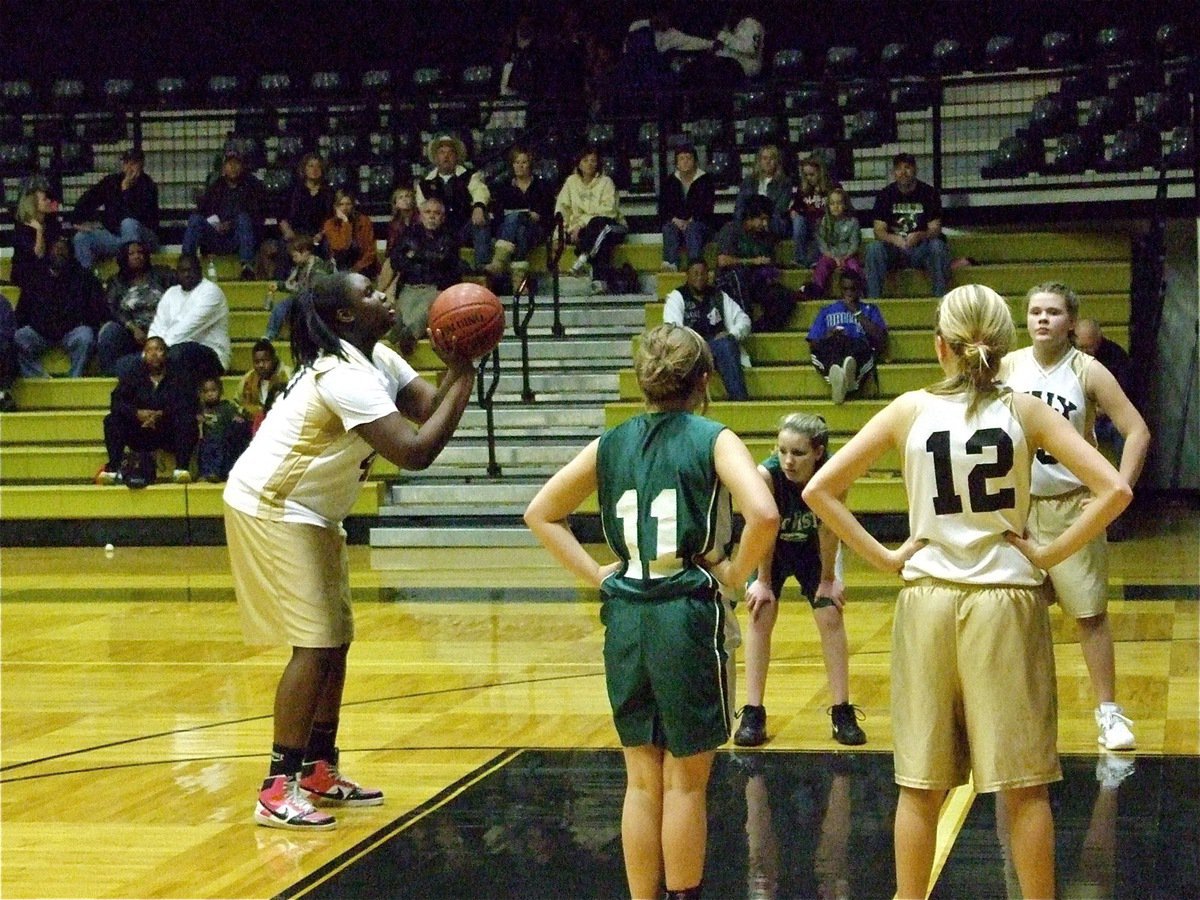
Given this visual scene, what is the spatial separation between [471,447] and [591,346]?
4.75 ft

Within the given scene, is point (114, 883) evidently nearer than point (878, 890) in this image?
No

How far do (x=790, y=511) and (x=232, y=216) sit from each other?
10348 millimetres

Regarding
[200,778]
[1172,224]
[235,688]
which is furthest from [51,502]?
[1172,224]

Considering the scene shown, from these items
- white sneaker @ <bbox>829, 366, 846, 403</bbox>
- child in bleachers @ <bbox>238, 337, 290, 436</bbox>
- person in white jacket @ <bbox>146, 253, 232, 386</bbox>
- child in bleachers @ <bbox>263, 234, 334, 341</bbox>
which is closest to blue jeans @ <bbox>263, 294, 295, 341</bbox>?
child in bleachers @ <bbox>263, 234, 334, 341</bbox>

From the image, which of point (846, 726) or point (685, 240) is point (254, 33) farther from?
point (846, 726)

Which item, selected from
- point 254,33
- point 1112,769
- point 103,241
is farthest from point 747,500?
point 254,33

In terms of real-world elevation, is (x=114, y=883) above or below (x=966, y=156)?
below

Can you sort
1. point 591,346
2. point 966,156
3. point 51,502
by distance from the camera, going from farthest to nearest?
point 966,156 → point 591,346 → point 51,502

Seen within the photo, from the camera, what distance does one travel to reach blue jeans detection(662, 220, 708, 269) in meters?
14.5

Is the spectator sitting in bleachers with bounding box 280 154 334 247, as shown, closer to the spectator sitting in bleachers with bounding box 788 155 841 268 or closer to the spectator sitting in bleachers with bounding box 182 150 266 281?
the spectator sitting in bleachers with bounding box 182 150 266 281

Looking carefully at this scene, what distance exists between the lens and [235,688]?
7719 mm

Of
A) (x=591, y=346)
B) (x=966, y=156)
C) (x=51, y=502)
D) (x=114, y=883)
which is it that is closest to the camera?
(x=114, y=883)

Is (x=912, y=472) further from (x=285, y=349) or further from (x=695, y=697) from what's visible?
(x=285, y=349)

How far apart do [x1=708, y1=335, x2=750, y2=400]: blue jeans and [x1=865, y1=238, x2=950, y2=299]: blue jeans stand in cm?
143
